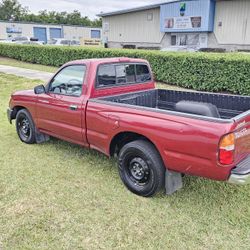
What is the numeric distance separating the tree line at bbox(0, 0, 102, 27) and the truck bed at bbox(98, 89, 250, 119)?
246ft

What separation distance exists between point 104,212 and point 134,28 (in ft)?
108

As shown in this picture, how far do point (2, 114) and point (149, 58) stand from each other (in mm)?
7106

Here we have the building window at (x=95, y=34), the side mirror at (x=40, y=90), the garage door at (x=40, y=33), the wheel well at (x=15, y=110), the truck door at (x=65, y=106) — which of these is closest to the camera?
the truck door at (x=65, y=106)

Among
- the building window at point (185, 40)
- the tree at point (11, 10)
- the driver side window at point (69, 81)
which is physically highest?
the tree at point (11, 10)

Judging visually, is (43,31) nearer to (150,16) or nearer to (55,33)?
(55,33)

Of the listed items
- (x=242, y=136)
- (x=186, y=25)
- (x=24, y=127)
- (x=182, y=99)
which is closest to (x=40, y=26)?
(x=186, y=25)

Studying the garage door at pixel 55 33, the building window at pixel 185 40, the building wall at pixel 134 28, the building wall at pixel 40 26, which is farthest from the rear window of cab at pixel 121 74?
the garage door at pixel 55 33

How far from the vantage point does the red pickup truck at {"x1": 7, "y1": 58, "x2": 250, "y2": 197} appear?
327 centimetres

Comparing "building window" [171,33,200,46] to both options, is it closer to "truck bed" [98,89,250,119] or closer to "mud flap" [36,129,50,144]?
"truck bed" [98,89,250,119]

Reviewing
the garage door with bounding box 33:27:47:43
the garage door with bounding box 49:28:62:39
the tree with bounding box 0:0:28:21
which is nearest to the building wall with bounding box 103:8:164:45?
the garage door with bounding box 33:27:47:43

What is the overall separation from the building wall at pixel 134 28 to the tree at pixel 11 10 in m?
50.7

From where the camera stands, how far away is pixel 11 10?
260ft

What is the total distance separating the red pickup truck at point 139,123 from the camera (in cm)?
327

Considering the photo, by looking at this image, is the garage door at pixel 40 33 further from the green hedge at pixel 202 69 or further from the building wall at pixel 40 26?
the green hedge at pixel 202 69
